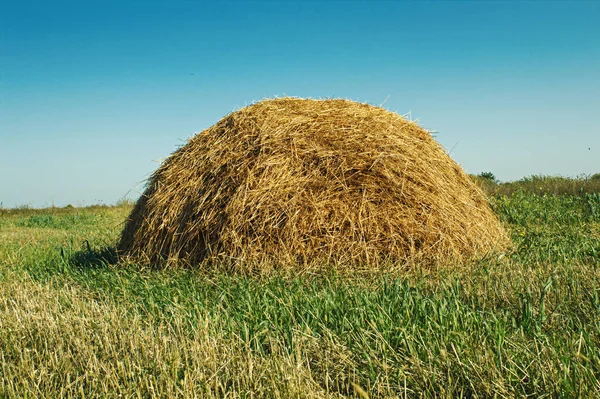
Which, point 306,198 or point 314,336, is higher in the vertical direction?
point 306,198

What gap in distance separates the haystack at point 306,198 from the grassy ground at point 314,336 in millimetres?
476

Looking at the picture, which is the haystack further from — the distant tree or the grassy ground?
the distant tree

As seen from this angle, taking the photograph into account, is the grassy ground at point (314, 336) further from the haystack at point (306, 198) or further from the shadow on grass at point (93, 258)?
the shadow on grass at point (93, 258)

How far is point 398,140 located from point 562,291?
3071 millimetres

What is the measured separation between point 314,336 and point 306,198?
2.59 m

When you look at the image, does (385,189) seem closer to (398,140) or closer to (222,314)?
(398,140)

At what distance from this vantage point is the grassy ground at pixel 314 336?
313 centimetres

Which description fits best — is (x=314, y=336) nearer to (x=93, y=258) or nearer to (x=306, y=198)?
(x=306, y=198)

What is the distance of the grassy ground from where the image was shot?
3133 mm

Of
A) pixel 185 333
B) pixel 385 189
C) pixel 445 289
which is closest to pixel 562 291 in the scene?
pixel 445 289

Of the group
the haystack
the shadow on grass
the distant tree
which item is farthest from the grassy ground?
the distant tree

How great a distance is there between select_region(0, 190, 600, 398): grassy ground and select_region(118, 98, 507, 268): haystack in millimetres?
476

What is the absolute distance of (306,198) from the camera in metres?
6.37

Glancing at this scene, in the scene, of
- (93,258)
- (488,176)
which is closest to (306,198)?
(93,258)
